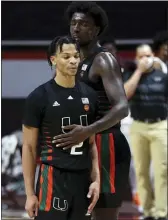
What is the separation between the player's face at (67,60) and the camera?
3.84 metres

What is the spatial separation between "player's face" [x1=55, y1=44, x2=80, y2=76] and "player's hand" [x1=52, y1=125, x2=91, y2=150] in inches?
12.1

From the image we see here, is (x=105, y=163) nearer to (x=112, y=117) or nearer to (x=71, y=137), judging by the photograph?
(x=112, y=117)

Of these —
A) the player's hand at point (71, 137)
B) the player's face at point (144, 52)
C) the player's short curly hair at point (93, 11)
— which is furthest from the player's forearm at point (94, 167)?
the player's face at point (144, 52)

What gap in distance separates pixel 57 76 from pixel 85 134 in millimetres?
369

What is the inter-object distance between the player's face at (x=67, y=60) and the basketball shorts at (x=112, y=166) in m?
0.67

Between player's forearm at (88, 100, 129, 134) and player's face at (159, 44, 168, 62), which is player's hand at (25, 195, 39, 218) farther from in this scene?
player's face at (159, 44, 168, 62)

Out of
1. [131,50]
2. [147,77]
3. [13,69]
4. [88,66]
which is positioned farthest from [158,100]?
[88,66]

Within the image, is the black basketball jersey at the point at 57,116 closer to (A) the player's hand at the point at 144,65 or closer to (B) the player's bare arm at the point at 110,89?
(B) the player's bare arm at the point at 110,89

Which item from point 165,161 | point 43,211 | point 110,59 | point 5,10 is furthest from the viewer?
point 5,10

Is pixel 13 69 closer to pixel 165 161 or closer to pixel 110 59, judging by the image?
pixel 165 161

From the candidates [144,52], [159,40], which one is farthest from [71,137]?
[159,40]

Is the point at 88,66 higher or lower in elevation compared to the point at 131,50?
lower

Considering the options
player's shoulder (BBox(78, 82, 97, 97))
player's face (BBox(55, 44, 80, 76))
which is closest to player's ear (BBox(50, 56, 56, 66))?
player's face (BBox(55, 44, 80, 76))

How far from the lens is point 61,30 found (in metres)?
7.95
